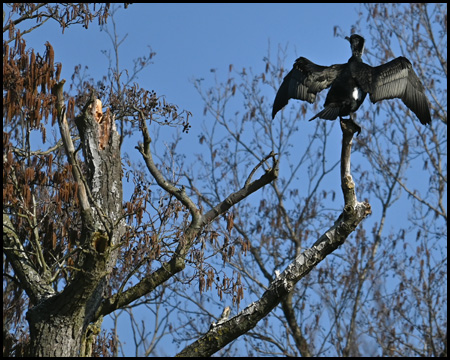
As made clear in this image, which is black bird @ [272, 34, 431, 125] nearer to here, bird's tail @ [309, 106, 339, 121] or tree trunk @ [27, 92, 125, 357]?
bird's tail @ [309, 106, 339, 121]

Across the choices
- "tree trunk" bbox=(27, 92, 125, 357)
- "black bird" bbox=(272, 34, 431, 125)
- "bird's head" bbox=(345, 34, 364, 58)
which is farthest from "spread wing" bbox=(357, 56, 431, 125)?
"tree trunk" bbox=(27, 92, 125, 357)

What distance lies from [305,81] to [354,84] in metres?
0.71

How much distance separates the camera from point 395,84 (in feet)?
26.8

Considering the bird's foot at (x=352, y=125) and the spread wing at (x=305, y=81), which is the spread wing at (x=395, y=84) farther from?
the bird's foot at (x=352, y=125)

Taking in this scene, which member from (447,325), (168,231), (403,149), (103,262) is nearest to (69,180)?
(168,231)

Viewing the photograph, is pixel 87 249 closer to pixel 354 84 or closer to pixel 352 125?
pixel 352 125

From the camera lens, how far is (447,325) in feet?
47.8

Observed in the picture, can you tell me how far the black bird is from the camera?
25.4ft

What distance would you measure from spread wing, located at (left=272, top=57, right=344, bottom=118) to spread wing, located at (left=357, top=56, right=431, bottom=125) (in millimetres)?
337

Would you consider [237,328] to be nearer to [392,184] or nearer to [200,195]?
[200,195]

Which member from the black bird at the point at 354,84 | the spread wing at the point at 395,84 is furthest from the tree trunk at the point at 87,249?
the spread wing at the point at 395,84

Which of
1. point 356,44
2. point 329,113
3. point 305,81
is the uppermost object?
point 356,44

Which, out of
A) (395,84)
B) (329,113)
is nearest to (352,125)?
(329,113)

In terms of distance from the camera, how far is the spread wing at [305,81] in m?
8.25
